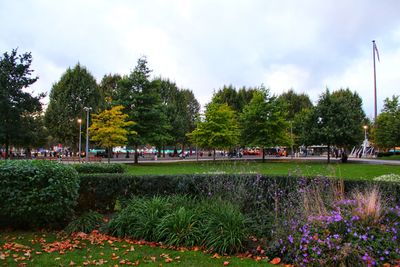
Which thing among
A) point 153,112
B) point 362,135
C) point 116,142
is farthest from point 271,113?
point 116,142

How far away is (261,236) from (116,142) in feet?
88.8

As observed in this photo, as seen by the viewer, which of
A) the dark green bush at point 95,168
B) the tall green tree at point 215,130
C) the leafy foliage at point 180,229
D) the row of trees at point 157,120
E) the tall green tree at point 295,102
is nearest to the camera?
the leafy foliage at point 180,229

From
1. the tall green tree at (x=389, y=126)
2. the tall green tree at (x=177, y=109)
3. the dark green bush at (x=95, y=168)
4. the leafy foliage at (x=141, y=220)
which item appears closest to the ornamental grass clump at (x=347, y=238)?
the leafy foliage at (x=141, y=220)

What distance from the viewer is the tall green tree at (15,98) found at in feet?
101

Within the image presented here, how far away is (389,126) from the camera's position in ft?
128

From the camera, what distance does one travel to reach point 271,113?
37.1 metres

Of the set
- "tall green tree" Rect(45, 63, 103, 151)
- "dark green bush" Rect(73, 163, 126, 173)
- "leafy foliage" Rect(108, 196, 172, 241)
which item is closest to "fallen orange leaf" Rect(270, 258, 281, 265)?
"leafy foliage" Rect(108, 196, 172, 241)

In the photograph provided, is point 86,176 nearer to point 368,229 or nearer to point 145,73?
point 368,229

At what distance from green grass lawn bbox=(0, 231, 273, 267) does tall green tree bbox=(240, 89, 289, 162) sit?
1234 inches

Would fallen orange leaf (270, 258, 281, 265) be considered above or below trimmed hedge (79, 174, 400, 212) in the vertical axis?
below

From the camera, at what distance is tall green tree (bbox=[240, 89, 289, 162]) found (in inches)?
1435

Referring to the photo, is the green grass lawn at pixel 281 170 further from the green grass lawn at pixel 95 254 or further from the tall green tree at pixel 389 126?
the tall green tree at pixel 389 126

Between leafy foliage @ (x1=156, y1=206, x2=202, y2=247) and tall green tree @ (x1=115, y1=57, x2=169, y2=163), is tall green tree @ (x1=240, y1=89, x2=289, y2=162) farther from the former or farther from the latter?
leafy foliage @ (x1=156, y1=206, x2=202, y2=247)

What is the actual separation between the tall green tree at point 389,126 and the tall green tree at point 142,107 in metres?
25.9
